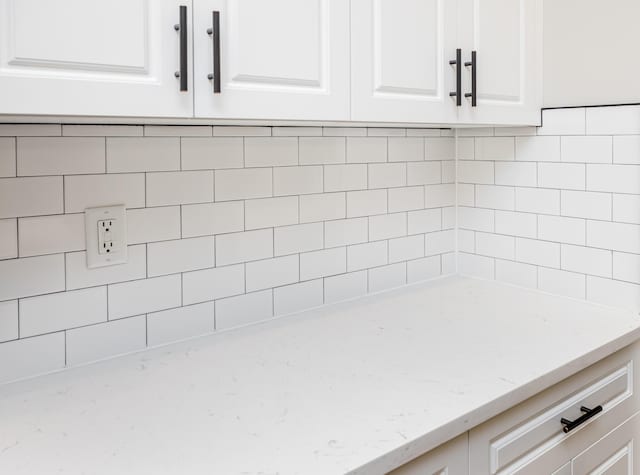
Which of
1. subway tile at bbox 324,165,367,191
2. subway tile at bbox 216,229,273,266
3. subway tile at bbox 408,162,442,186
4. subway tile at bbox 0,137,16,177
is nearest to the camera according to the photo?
subway tile at bbox 0,137,16,177

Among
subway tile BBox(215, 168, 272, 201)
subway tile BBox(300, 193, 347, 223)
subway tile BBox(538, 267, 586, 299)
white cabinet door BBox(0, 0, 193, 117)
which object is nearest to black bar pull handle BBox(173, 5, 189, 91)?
white cabinet door BBox(0, 0, 193, 117)

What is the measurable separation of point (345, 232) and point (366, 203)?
0.12 m

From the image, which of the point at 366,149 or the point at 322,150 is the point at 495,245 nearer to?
the point at 366,149

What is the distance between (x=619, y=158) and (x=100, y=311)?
53.7 inches

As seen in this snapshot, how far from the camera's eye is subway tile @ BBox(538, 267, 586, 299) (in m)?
1.69

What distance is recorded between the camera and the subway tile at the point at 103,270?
1213 mm

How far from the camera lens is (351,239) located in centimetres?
171

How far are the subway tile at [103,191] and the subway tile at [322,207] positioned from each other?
0.46 metres

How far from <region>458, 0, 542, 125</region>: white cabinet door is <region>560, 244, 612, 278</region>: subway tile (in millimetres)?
389

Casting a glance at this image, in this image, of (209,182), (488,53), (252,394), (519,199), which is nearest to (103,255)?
(209,182)

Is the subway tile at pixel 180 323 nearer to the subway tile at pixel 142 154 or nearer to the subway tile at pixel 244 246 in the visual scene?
the subway tile at pixel 244 246

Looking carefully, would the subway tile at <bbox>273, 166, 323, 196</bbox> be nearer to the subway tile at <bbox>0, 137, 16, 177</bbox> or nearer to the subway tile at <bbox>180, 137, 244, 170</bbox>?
the subway tile at <bbox>180, 137, 244, 170</bbox>

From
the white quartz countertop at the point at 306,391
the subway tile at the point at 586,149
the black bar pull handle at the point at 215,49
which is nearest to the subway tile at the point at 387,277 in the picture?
the white quartz countertop at the point at 306,391

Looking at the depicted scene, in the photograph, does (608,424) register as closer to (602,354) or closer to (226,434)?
(602,354)
